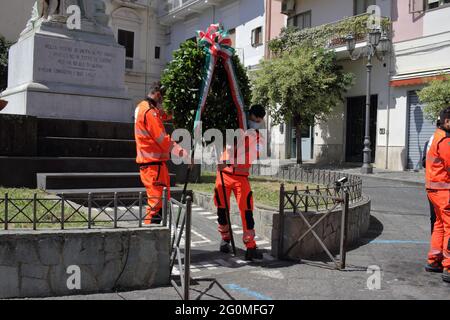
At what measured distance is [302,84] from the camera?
2167cm

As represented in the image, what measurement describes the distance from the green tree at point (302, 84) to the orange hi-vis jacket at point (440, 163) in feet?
52.2

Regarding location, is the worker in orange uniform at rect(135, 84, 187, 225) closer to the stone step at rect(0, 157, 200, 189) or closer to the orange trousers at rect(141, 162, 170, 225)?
the orange trousers at rect(141, 162, 170, 225)

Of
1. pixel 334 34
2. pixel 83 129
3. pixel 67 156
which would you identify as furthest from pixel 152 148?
pixel 334 34

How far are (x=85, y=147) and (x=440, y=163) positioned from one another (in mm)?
6588

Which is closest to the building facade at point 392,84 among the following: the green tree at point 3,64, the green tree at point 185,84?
the green tree at point 185,84

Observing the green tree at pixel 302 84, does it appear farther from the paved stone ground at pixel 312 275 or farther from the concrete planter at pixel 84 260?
the concrete planter at pixel 84 260

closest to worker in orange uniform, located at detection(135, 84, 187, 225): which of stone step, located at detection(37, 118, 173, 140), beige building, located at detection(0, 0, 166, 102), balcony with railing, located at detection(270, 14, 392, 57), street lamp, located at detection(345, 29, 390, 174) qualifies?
stone step, located at detection(37, 118, 173, 140)

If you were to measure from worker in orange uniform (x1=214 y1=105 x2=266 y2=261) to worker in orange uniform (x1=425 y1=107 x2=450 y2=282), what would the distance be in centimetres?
214

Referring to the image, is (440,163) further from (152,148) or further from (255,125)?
(152,148)

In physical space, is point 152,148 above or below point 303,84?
below

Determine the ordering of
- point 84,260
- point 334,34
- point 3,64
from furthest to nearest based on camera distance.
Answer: point 3,64 → point 334,34 → point 84,260

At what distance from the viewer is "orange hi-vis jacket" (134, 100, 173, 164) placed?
5.91 metres
